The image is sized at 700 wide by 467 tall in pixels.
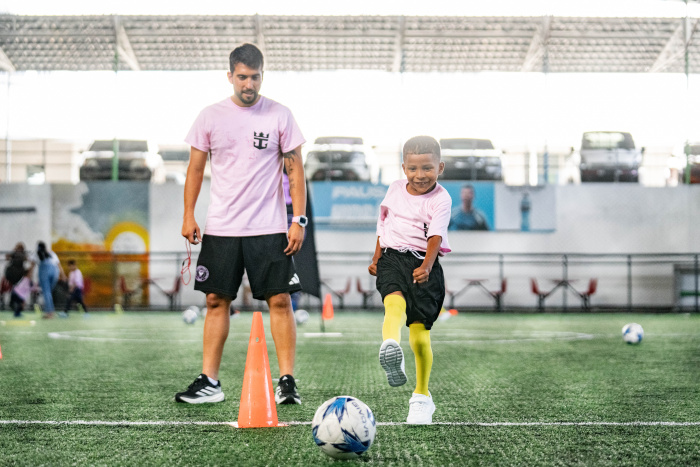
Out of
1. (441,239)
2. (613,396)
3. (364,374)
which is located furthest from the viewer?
(364,374)

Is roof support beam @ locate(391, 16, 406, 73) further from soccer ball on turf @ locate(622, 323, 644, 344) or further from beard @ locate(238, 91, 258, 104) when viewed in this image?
beard @ locate(238, 91, 258, 104)

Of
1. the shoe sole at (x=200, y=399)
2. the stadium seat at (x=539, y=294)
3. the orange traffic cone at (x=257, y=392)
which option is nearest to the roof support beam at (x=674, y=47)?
the stadium seat at (x=539, y=294)

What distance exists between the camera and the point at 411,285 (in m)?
3.81

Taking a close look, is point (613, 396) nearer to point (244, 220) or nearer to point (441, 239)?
point (441, 239)

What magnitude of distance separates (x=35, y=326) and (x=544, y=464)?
10.9 meters

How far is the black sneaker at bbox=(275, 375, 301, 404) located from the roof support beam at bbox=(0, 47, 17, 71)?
76.3 ft

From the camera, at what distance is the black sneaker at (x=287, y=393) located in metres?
4.11

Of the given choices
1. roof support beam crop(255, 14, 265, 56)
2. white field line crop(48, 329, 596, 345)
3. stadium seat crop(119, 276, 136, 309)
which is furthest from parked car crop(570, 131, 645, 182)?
stadium seat crop(119, 276, 136, 309)

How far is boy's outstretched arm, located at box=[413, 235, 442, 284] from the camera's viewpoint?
143 inches

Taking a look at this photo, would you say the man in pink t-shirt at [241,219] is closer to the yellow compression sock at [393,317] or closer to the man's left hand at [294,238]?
the man's left hand at [294,238]

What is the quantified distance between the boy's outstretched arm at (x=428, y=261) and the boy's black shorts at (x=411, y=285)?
7cm

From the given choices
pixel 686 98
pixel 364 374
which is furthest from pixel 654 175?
pixel 364 374

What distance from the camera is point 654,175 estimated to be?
20.5 m

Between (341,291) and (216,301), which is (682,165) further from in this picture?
(216,301)
